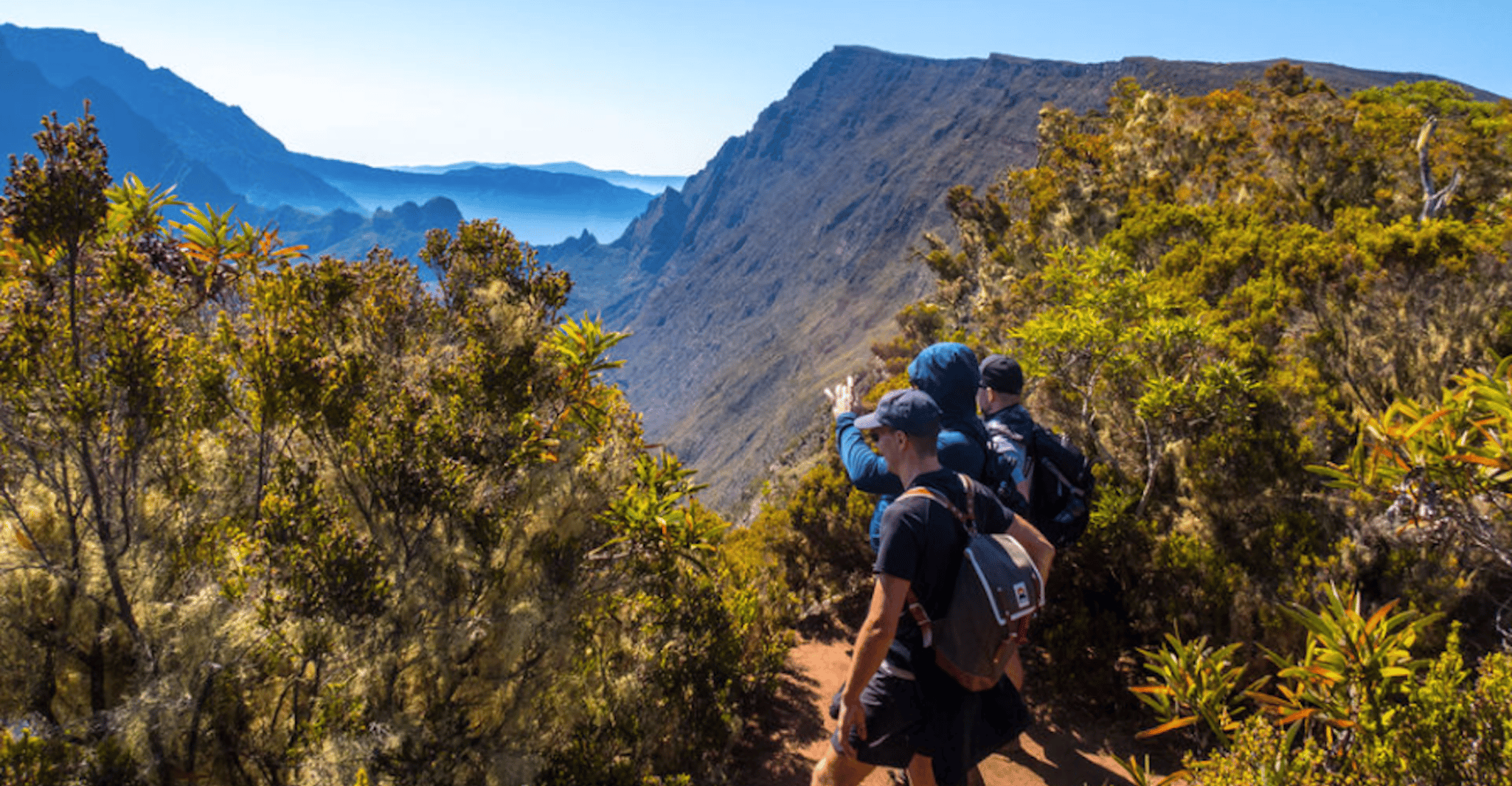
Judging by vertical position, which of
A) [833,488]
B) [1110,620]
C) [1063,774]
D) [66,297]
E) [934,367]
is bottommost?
[1063,774]

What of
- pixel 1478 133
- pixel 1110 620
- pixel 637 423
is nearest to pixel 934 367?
pixel 637 423

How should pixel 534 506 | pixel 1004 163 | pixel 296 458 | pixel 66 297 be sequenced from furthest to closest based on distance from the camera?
pixel 1004 163
pixel 534 506
pixel 296 458
pixel 66 297

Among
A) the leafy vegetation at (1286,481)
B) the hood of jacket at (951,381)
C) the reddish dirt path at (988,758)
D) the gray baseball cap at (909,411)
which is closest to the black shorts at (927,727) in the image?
the leafy vegetation at (1286,481)

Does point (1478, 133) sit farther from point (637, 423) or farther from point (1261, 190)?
point (637, 423)

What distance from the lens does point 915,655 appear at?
2.43m

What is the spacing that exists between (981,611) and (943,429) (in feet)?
3.20

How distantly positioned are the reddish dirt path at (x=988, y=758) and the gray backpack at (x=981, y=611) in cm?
229

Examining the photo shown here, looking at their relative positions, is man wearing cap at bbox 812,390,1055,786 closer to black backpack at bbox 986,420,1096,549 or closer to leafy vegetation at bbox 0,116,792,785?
black backpack at bbox 986,420,1096,549

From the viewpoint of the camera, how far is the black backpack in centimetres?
370

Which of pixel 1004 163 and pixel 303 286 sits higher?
pixel 1004 163

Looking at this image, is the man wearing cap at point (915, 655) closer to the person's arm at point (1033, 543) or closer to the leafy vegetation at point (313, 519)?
the person's arm at point (1033, 543)

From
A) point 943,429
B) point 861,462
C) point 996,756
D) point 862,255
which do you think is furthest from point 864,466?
point 862,255

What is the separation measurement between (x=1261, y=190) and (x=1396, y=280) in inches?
191

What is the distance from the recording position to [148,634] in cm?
262
